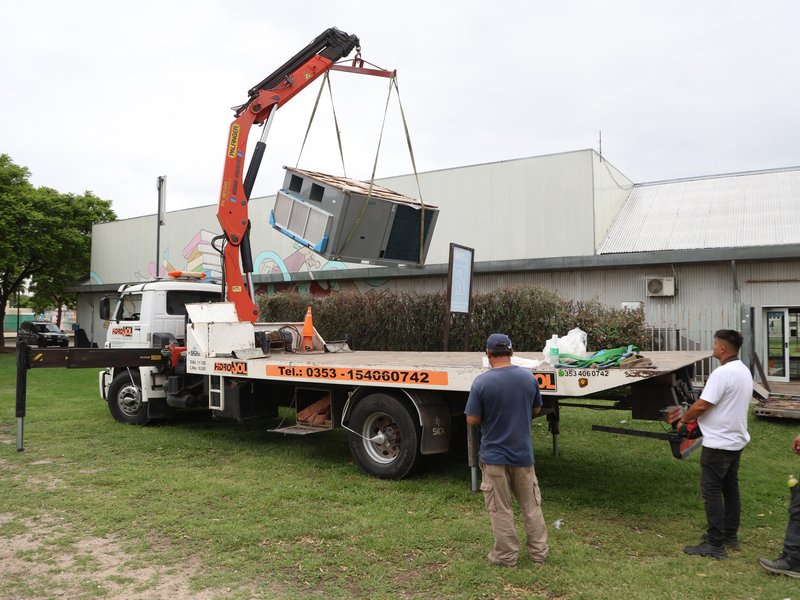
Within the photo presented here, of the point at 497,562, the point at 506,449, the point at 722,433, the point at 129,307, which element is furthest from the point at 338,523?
the point at 129,307

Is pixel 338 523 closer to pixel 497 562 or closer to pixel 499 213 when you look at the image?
pixel 497 562

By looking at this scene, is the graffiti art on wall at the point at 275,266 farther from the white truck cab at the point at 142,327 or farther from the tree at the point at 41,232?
the white truck cab at the point at 142,327

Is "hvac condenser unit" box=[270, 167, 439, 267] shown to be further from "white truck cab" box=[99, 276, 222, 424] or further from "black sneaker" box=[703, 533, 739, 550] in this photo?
"black sneaker" box=[703, 533, 739, 550]

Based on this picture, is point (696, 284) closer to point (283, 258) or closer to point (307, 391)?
point (307, 391)

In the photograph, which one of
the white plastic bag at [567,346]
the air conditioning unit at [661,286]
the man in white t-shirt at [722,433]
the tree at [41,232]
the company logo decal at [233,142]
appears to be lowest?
the man in white t-shirt at [722,433]

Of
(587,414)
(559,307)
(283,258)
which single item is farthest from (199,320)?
(283,258)

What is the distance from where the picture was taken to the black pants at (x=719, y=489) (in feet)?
15.6

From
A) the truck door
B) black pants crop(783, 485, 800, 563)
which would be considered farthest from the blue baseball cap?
the truck door

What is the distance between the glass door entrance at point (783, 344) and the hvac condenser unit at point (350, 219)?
A: 1096cm

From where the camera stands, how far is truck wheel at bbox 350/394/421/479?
6.68 metres

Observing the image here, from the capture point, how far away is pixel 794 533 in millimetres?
4457

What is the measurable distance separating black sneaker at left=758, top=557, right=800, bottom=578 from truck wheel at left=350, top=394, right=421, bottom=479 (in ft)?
10.7

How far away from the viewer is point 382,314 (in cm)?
1543

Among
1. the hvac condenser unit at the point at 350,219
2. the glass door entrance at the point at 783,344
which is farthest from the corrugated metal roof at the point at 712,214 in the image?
the hvac condenser unit at the point at 350,219
